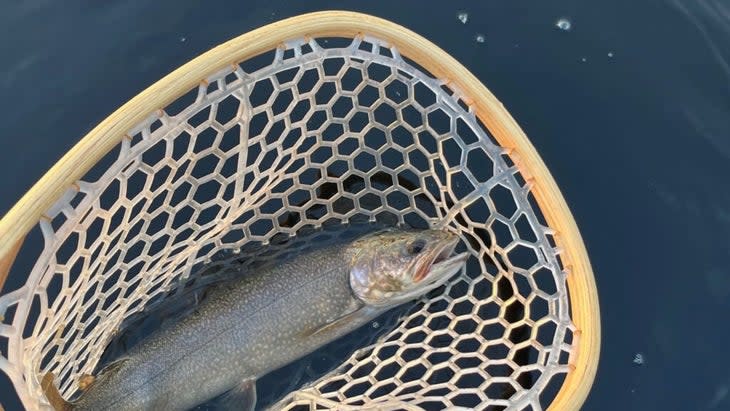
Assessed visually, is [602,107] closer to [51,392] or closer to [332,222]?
[332,222]

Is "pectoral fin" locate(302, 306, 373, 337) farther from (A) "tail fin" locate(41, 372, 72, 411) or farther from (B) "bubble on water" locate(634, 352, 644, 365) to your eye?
(B) "bubble on water" locate(634, 352, 644, 365)

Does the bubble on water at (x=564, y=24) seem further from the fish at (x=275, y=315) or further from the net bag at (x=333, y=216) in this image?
the fish at (x=275, y=315)

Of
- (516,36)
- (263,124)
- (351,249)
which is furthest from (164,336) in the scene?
(516,36)

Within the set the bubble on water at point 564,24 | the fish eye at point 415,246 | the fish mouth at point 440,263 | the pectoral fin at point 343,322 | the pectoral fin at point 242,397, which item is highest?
the bubble on water at point 564,24

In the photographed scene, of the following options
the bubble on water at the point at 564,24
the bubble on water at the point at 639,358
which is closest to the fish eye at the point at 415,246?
the bubble on water at the point at 639,358

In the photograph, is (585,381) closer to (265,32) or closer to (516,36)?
(265,32)

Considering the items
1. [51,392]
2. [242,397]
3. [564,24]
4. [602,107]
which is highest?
[564,24]

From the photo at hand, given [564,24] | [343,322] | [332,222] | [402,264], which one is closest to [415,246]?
[402,264]
